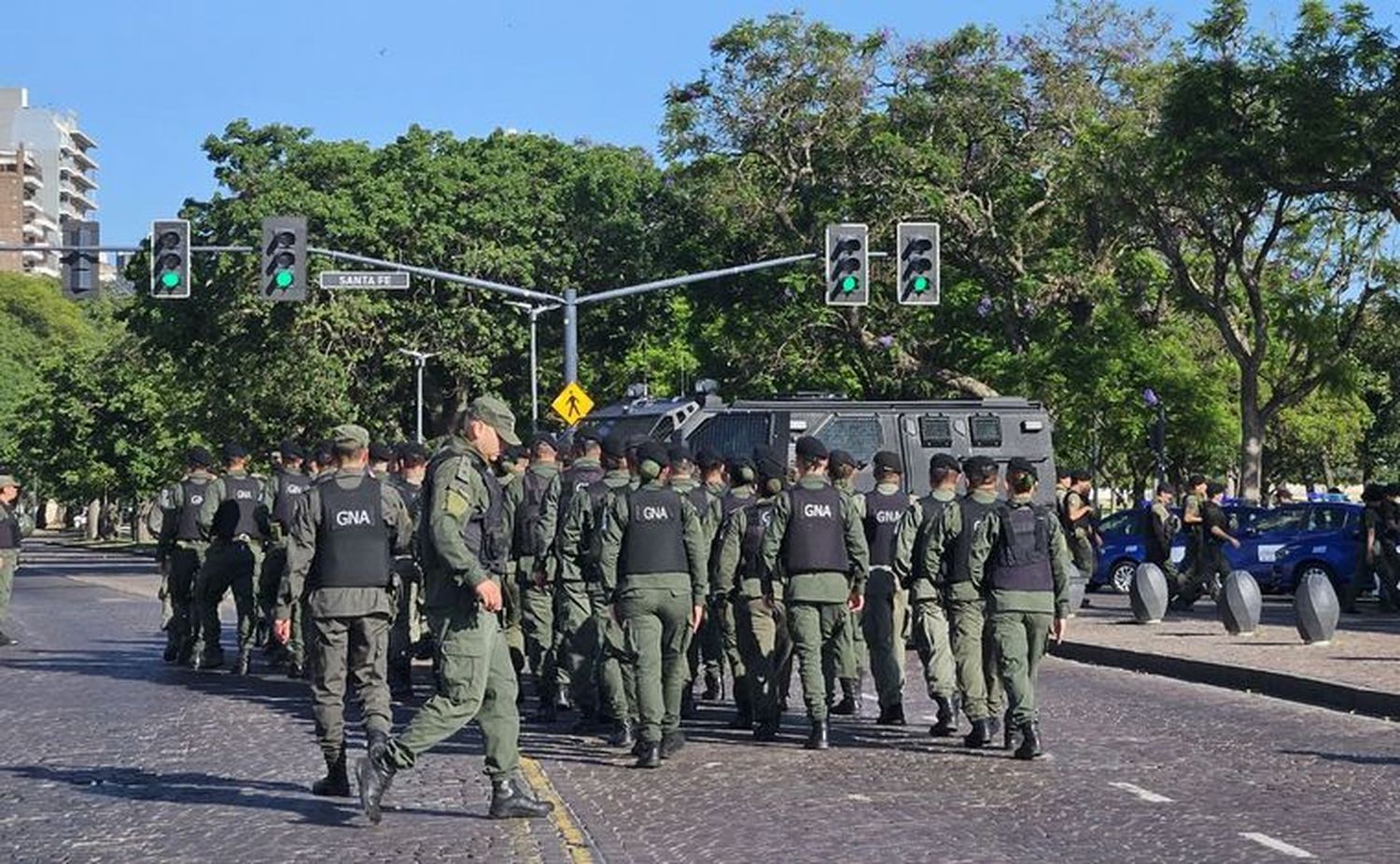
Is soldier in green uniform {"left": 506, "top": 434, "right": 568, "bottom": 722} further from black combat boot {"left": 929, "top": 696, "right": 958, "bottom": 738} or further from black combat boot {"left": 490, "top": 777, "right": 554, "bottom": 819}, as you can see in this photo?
black combat boot {"left": 490, "top": 777, "right": 554, "bottom": 819}

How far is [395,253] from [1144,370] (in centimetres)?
1831

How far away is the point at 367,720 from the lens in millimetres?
10891

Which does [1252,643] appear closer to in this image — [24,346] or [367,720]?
[367,720]

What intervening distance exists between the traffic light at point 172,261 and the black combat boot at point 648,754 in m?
19.1

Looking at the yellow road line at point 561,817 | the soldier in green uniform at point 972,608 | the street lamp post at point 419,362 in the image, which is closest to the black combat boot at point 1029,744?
the soldier in green uniform at point 972,608

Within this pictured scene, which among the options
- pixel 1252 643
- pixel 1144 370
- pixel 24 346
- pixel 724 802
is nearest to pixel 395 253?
pixel 1144 370

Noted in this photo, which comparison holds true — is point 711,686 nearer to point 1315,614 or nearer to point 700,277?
point 1315,614

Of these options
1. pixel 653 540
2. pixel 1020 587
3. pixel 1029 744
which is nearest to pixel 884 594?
pixel 1020 587

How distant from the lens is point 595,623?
578 inches

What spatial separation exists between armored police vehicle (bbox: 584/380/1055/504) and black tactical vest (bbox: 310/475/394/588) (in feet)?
33.9

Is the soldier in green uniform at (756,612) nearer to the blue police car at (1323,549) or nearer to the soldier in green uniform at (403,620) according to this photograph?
the soldier in green uniform at (403,620)

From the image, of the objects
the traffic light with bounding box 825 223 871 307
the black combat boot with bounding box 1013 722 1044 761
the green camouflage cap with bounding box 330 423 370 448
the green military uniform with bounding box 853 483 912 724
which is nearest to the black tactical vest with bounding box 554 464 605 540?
the green military uniform with bounding box 853 483 912 724

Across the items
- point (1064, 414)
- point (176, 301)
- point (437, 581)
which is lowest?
point (437, 581)

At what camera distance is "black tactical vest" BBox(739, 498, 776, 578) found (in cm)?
1426
